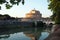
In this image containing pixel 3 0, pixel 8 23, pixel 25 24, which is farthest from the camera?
pixel 25 24

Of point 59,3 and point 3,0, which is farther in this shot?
point 59,3

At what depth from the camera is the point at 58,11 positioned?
23578 mm

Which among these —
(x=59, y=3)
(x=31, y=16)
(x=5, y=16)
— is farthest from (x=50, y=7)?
(x=31, y=16)

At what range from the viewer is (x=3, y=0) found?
13.0 feet

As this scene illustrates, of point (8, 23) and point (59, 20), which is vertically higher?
point (59, 20)

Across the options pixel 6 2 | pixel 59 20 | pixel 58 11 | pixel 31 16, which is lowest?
pixel 31 16

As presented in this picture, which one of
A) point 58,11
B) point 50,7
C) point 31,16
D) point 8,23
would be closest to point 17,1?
point 58,11

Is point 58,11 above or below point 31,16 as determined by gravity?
above

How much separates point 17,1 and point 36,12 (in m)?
121

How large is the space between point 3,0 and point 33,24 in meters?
88.9

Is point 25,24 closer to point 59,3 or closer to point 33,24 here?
point 33,24

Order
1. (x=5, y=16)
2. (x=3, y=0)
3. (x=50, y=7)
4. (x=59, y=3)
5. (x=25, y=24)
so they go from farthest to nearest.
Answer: (x=25, y=24) < (x=5, y=16) < (x=50, y=7) < (x=59, y=3) < (x=3, y=0)

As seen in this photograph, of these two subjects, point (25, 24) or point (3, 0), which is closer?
point (3, 0)

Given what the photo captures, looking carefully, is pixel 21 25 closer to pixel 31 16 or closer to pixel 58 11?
pixel 31 16
